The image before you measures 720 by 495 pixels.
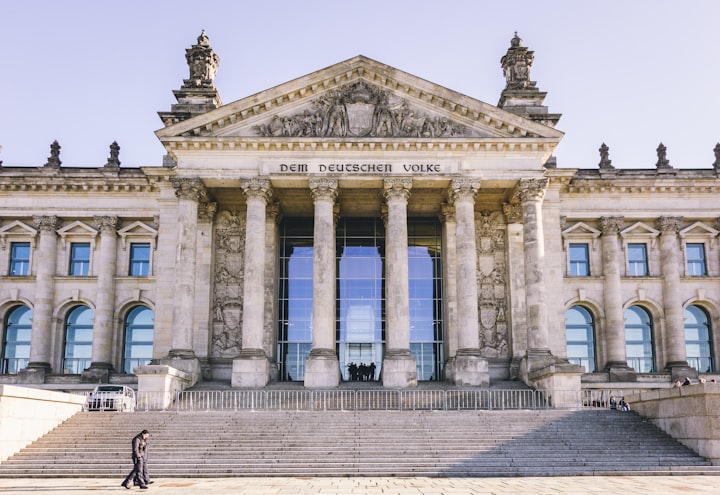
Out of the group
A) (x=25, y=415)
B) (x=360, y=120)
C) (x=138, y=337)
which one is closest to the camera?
(x=25, y=415)

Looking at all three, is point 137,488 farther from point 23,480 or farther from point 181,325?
point 181,325

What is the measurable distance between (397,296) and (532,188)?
9180 mm

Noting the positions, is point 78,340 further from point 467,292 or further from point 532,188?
point 532,188

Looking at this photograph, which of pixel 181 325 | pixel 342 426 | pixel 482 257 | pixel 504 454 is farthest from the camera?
pixel 482 257

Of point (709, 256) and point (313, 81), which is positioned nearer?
point (313, 81)

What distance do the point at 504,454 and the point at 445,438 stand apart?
7.86 ft

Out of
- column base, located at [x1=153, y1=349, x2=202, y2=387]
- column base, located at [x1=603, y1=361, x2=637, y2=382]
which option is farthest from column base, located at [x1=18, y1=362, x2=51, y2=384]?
column base, located at [x1=603, y1=361, x2=637, y2=382]

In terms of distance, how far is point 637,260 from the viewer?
1884 inches

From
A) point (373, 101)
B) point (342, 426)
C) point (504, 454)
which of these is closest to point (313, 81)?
point (373, 101)

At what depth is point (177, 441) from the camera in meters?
27.4

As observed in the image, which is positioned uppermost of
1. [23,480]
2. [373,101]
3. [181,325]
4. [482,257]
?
[373,101]

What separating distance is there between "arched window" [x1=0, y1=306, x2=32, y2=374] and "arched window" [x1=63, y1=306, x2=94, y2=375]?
234cm

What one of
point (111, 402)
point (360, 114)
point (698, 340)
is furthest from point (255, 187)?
point (698, 340)

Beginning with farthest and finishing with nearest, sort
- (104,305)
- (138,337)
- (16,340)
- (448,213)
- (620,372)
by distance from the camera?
(16,340) < (138,337) < (104,305) < (448,213) < (620,372)
